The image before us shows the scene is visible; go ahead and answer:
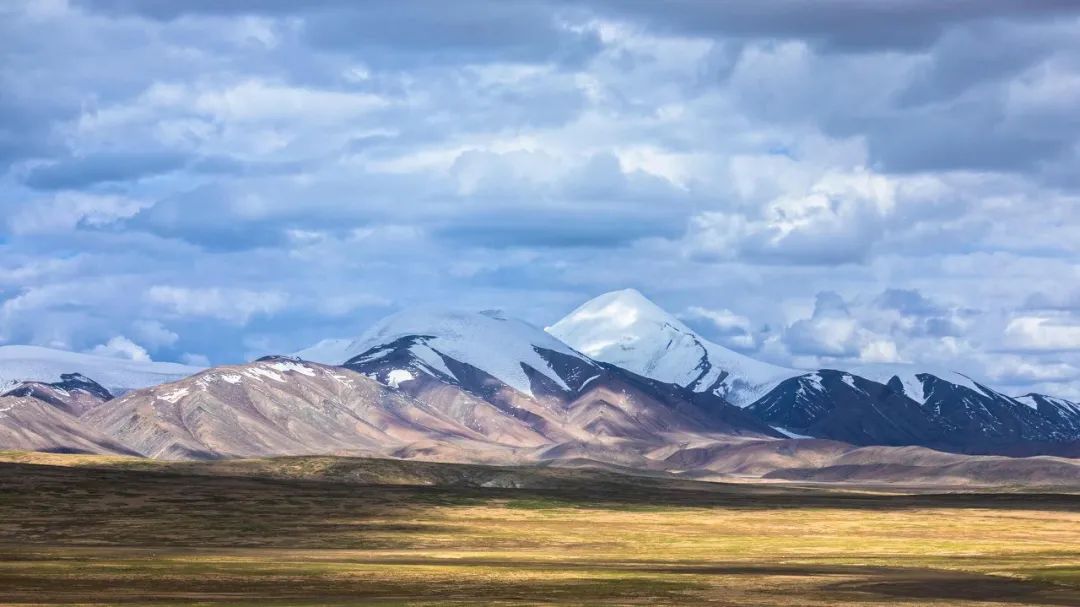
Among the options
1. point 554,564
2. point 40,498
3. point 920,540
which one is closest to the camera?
point 554,564

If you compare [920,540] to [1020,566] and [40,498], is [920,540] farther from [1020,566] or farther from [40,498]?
[40,498]

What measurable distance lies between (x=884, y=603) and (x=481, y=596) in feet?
75.3

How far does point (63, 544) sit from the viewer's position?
493 ft

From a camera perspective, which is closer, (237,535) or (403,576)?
(403,576)

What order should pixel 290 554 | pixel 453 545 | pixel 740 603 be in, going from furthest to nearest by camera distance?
pixel 453 545
pixel 290 554
pixel 740 603

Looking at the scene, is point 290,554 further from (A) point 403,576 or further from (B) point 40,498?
(B) point 40,498

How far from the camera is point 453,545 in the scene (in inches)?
6422

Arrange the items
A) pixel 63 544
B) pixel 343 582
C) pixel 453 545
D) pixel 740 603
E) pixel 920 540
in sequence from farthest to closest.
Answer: pixel 920 540, pixel 453 545, pixel 63 544, pixel 343 582, pixel 740 603

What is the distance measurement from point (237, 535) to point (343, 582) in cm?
7380

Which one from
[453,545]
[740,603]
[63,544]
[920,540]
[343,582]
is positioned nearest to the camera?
[740,603]

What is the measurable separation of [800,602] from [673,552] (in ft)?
201

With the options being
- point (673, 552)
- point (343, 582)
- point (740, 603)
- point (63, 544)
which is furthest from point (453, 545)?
point (740, 603)

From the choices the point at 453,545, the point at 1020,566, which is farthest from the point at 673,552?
the point at 1020,566

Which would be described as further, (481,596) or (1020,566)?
(1020,566)
